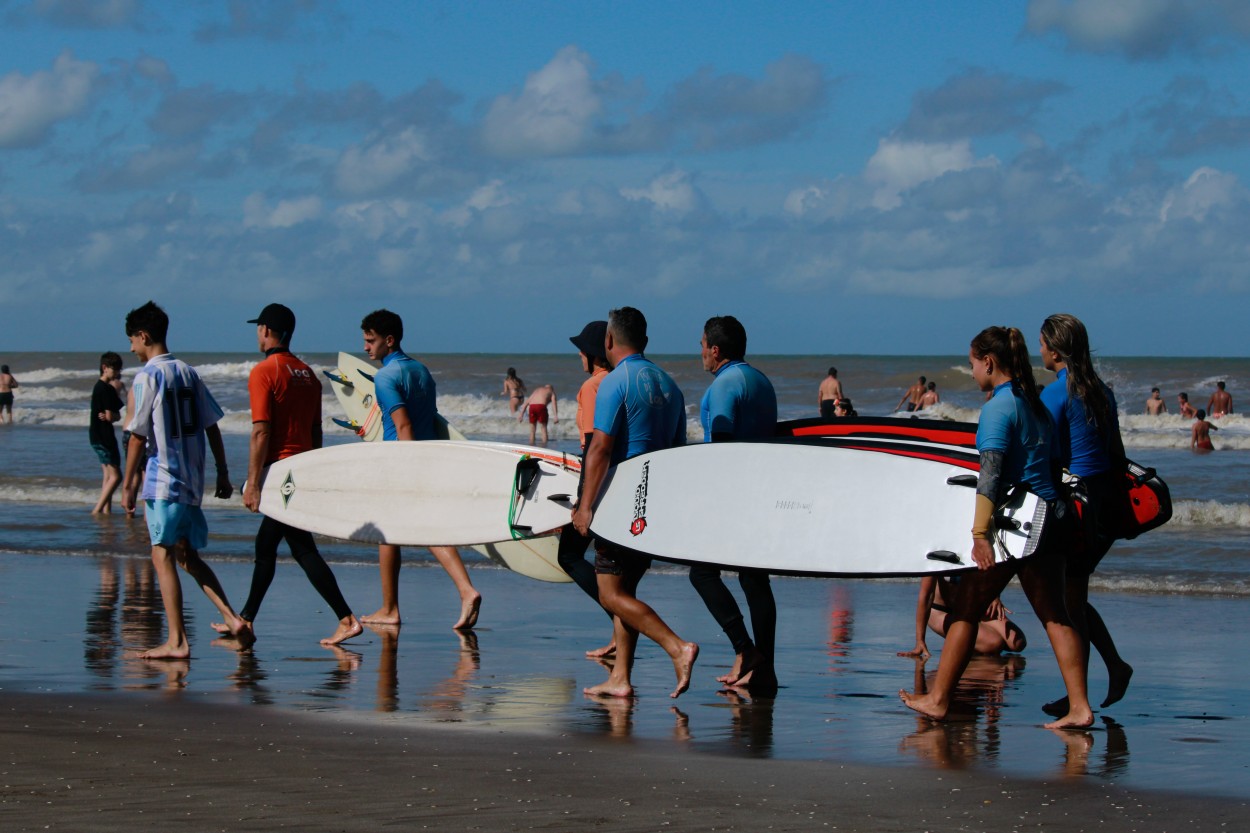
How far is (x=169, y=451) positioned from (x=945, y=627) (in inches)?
148

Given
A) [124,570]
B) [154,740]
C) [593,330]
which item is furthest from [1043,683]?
[124,570]

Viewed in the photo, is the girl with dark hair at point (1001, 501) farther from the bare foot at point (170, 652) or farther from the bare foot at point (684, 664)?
the bare foot at point (170, 652)

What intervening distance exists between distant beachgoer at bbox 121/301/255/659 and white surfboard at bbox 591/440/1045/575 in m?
1.86

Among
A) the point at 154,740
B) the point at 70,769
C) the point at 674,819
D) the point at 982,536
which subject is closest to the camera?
the point at 674,819

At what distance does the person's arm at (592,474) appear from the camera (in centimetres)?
559

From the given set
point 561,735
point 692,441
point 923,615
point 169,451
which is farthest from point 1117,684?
point 692,441

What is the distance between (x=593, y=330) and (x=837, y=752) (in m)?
2.48

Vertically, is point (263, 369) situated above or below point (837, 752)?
above

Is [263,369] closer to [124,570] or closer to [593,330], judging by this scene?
[593,330]

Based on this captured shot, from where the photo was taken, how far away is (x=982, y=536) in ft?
16.3

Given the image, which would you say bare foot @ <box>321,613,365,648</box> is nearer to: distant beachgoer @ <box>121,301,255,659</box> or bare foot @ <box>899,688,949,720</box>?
distant beachgoer @ <box>121,301,255,659</box>

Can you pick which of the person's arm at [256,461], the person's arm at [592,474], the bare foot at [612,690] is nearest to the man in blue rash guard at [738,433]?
the bare foot at [612,690]

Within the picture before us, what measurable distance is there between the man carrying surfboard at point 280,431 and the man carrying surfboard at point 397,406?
0.41m

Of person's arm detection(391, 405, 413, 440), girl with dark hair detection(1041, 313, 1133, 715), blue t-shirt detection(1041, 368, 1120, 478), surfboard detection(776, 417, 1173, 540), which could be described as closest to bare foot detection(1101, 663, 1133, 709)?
girl with dark hair detection(1041, 313, 1133, 715)
